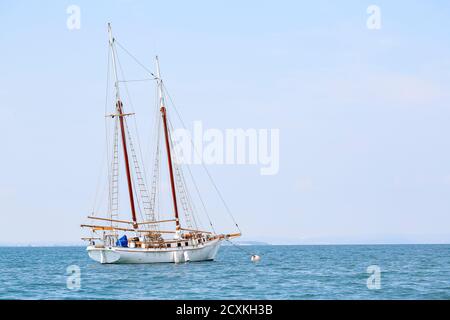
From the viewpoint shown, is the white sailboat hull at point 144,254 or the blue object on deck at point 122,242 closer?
the white sailboat hull at point 144,254

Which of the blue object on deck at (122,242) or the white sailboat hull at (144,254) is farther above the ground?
the blue object on deck at (122,242)

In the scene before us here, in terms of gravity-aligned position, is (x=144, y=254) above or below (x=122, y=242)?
below

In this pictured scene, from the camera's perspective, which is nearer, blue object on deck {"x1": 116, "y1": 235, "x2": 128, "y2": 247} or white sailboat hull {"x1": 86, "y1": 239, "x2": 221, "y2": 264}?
white sailboat hull {"x1": 86, "y1": 239, "x2": 221, "y2": 264}

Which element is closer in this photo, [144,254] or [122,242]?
[144,254]

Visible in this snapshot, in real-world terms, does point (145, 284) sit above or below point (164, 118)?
below

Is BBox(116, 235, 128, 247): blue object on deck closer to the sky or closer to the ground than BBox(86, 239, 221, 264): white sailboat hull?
closer to the sky
